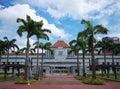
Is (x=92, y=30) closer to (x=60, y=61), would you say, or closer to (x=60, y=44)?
(x=60, y=61)

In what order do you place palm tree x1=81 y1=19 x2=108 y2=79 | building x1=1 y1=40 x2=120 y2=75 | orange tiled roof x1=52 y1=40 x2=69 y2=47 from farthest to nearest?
orange tiled roof x1=52 y1=40 x2=69 y2=47
building x1=1 y1=40 x2=120 y2=75
palm tree x1=81 y1=19 x2=108 y2=79

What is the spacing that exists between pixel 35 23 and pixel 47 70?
2423 inches

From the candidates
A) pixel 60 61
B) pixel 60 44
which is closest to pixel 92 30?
pixel 60 61

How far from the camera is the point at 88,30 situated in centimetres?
3988

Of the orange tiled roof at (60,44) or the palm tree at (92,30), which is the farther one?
the orange tiled roof at (60,44)

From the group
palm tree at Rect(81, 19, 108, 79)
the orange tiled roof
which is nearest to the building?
the orange tiled roof

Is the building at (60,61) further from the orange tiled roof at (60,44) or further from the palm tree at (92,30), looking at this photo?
the palm tree at (92,30)

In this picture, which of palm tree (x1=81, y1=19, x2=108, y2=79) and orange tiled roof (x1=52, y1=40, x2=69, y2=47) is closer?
palm tree (x1=81, y1=19, x2=108, y2=79)

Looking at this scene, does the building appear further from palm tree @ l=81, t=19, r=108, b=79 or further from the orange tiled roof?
palm tree @ l=81, t=19, r=108, b=79

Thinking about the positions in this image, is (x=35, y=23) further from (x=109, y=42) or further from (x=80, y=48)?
(x=109, y=42)

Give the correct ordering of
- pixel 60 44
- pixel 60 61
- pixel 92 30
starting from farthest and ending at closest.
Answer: pixel 60 44 → pixel 60 61 → pixel 92 30

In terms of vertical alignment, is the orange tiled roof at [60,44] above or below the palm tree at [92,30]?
above

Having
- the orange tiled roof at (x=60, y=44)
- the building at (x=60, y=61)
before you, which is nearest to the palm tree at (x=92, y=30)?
the building at (x=60, y=61)

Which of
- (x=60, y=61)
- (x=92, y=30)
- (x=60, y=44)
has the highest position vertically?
(x=60, y=44)
